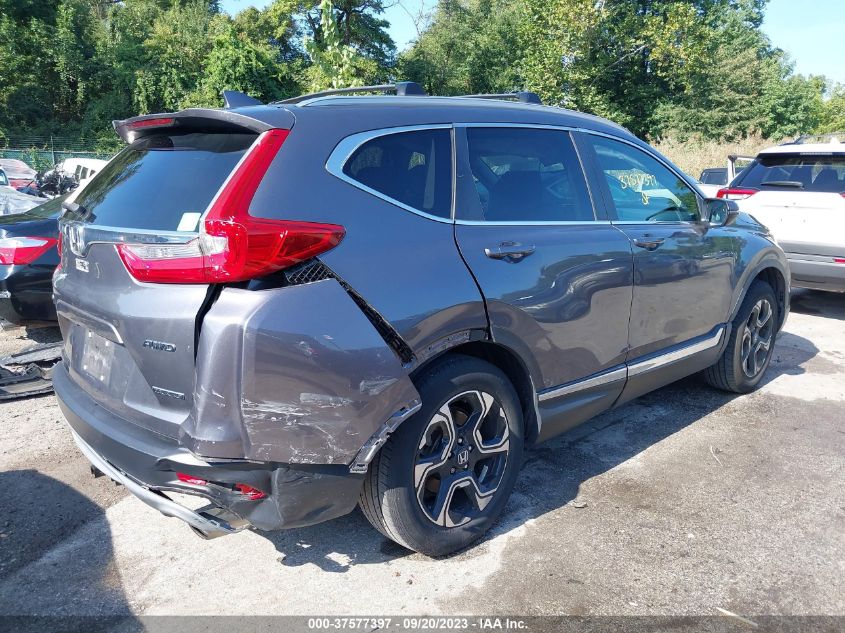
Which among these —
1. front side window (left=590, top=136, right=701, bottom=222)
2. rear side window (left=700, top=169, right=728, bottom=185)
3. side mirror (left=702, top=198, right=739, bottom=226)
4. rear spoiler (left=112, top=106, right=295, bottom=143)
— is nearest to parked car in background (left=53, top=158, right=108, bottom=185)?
rear spoiler (left=112, top=106, right=295, bottom=143)

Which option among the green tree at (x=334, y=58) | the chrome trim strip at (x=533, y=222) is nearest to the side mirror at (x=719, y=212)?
the chrome trim strip at (x=533, y=222)

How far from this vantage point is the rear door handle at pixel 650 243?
3.52 m

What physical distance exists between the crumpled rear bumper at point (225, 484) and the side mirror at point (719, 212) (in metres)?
2.97

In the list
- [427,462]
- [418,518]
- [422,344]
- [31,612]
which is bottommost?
[31,612]

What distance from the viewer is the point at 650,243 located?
3.59 metres

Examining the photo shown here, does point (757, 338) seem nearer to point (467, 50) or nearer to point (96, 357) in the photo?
point (96, 357)

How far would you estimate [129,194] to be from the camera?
102 inches

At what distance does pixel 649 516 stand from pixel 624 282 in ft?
3.83

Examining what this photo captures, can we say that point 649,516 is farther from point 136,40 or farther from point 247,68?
point 136,40

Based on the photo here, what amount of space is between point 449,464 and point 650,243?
1.74 metres

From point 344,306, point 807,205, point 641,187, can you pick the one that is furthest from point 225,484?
point 807,205

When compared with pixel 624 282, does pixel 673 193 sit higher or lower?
higher

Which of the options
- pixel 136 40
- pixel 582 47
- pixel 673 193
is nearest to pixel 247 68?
pixel 136 40

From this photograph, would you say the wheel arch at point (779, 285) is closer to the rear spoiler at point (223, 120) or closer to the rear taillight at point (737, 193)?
the rear taillight at point (737, 193)
